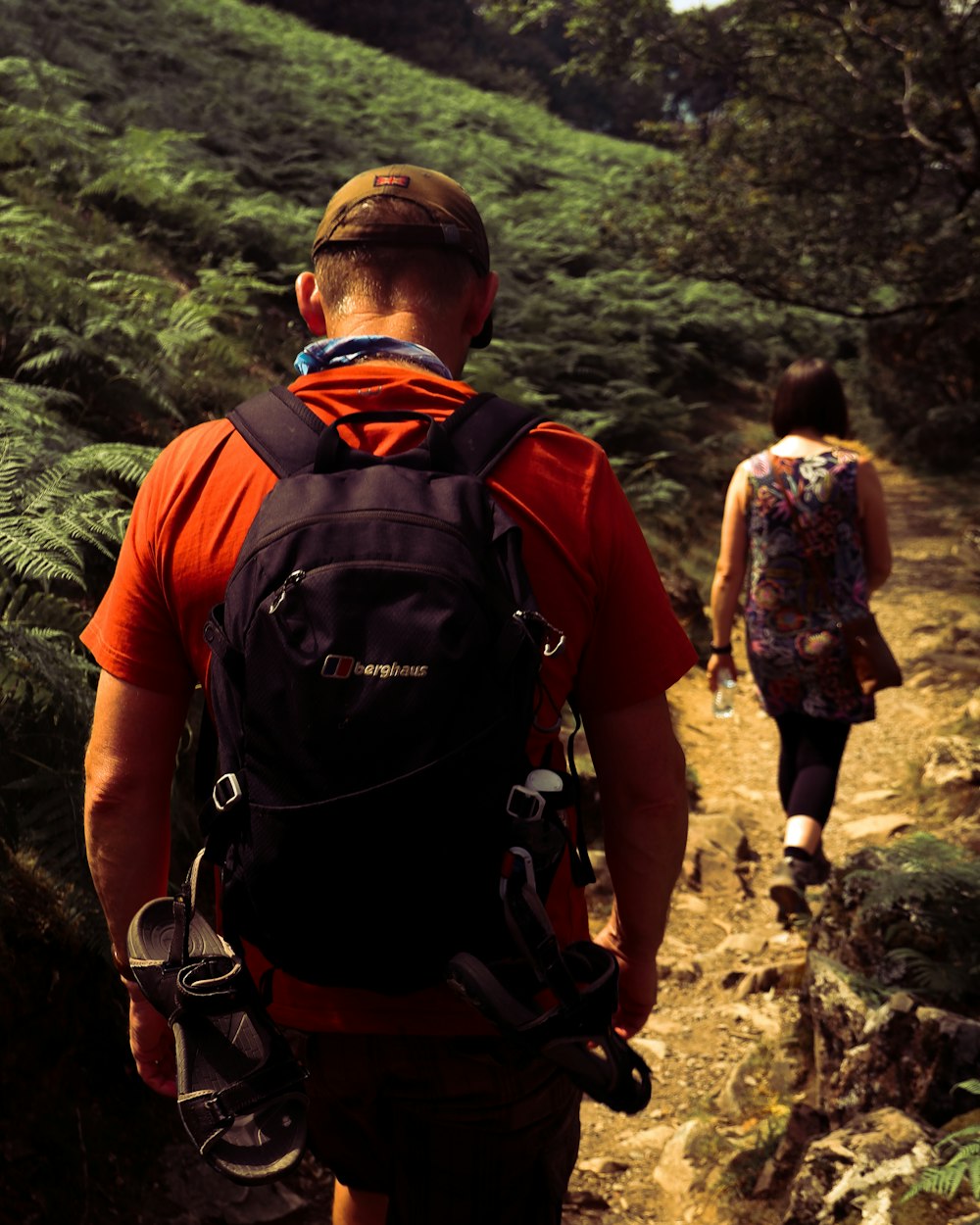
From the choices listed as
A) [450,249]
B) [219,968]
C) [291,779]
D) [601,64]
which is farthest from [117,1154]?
[601,64]

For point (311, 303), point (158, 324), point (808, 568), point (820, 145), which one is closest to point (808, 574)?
point (808, 568)

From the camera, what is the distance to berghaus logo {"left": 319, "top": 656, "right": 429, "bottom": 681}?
4.10 ft

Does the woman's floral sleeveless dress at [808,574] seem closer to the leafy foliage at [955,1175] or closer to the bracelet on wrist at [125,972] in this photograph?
the leafy foliage at [955,1175]

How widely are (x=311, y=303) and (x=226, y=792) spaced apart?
0.89 meters

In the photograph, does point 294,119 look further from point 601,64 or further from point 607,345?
point 607,345

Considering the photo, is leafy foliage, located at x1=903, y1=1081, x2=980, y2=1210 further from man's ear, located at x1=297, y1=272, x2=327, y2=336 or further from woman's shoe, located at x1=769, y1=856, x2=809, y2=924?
man's ear, located at x1=297, y1=272, x2=327, y2=336

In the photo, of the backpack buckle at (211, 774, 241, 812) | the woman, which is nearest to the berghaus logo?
the backpack buckle at (211, 774, 241, 812)

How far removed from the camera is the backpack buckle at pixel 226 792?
4.35 ft

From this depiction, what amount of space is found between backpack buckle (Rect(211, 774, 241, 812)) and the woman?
3040 millimetres

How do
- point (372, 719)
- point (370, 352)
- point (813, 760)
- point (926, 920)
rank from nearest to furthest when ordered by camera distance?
point (372, 719) < point (370, 352) < point (926, 920) < point (813, 760)

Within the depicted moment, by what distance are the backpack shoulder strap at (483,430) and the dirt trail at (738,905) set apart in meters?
2.33

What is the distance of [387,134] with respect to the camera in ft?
54.7

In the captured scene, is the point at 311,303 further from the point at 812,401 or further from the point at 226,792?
the point at 812,401

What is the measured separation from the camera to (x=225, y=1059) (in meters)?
1.44
